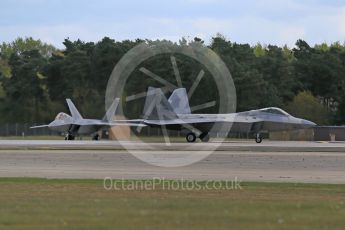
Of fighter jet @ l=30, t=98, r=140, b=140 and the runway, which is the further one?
fighter jet @ l=30, t=98, r=140, b=140

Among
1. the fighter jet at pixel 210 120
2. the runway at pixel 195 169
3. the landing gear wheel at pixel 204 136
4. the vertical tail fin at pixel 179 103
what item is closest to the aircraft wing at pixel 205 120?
the fighter jet at pixel 210 120

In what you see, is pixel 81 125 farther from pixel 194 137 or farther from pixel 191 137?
pixel 194 137

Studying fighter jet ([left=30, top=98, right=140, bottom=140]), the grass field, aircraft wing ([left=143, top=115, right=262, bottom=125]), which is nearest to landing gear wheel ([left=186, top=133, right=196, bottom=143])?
aircraft wing ([left=143, top=115, right=262, bottom=125])

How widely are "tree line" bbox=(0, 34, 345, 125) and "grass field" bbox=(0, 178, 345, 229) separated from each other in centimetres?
7767

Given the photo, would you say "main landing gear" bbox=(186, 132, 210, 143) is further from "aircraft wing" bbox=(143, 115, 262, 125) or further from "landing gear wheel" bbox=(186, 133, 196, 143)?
"aircraft wing" bbox=(143, 115, 262, 125)

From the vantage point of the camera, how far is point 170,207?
584 inches

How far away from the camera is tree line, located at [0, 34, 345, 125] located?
10125 centimetres

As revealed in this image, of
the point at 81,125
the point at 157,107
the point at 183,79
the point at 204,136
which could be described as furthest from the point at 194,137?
the point at 183,79

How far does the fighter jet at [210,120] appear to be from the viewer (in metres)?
63.4

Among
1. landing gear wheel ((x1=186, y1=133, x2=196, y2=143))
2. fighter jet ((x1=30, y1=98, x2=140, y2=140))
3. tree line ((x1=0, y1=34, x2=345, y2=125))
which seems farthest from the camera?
tree line ((x1=0, y1=34, x2=345, y2=125))

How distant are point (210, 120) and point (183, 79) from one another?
39.5 m

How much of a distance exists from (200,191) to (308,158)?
17196 mm

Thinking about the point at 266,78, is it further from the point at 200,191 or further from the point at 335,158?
the point at 200,191

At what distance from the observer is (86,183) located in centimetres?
2105
